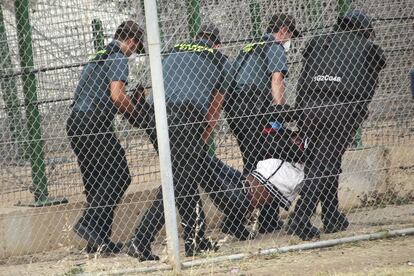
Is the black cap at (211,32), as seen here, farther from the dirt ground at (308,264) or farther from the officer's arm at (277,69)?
the dirt ground at (308,264)

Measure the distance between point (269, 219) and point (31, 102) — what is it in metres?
2.35

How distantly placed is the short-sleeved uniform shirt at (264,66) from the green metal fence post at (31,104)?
1.83 metres

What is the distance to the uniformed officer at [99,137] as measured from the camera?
26.7ft

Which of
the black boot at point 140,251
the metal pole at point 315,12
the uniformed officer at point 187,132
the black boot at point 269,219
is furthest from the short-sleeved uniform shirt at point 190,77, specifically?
the metal pole at point 315,12

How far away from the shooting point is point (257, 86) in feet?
27.5

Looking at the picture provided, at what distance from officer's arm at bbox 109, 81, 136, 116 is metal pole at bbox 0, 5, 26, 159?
49.9 inches

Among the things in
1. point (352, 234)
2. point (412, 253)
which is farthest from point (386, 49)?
point (412, 253)

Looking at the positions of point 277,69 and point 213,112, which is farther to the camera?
point 277,69

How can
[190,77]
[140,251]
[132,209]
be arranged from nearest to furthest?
[140,251] < [190,77] < [132,209]

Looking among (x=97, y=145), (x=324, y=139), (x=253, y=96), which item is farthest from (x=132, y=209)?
(x=324, y=139)

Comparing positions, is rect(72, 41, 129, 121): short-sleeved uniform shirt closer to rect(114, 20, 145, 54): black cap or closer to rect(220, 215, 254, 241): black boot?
rect(114, 20, 145, 54): black cap

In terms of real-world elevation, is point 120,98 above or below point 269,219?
above

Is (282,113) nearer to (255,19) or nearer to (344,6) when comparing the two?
(255,19)

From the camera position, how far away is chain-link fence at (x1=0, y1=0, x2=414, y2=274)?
7898mm
